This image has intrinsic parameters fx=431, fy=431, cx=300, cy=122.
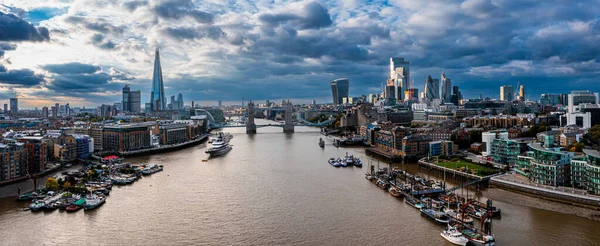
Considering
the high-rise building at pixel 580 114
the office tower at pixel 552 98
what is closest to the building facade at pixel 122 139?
the high-rise building at pixel 580 114

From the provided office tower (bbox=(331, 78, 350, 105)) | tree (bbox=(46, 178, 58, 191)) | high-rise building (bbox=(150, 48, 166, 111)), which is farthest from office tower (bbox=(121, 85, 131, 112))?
tree (bbox=(46, 178, 58, 191))

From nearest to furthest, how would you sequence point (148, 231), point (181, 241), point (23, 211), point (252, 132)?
point (181, 241)
point (148, 231)
point (23, 211)
point (252, 132)

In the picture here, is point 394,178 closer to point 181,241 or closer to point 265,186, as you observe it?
point 265,186

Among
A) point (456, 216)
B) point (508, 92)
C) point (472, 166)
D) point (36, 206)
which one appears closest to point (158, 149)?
point (36, 206)

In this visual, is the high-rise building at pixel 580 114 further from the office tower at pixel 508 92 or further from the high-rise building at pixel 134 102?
the high-rise building at pixel 134 102

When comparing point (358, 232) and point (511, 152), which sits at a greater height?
point (511, 152)

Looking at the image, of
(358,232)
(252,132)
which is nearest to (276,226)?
(358,232)

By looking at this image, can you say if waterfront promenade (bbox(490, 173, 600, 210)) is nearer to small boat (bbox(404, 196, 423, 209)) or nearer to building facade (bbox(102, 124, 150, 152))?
small boat (bbox(404, 196, 423, 209))
